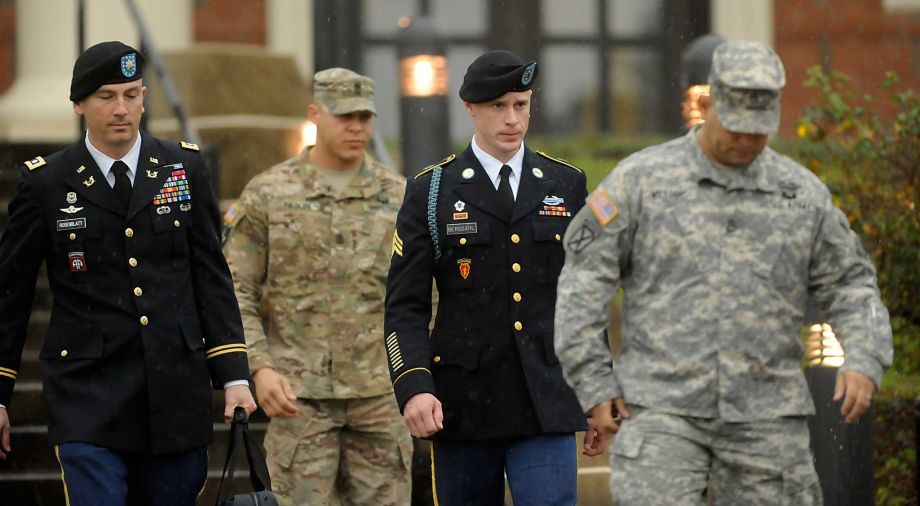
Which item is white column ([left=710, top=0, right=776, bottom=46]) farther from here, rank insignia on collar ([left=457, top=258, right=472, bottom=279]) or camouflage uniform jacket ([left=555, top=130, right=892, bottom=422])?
camouflage uniform jacket ([left=555, top=130, right=892, bottom=422])

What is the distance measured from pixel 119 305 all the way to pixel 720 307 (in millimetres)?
2151

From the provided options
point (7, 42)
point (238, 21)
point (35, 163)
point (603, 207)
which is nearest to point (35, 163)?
point (35, 163)

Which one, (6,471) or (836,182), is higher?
(836,182)

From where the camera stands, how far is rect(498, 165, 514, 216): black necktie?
668cm

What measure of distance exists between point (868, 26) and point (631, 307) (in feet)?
44.5

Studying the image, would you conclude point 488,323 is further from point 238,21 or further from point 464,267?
A: point 238,21

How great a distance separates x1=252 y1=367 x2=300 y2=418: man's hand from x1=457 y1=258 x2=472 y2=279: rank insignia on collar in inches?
47.8

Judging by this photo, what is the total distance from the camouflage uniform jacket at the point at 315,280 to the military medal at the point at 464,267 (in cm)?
135

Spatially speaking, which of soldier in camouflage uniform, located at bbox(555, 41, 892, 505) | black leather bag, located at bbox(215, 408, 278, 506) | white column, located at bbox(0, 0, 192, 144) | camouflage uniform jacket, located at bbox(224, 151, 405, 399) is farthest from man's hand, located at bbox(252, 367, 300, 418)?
white column, located at bbox(0, 0, 192, 144)

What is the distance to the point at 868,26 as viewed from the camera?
1848 centimetres

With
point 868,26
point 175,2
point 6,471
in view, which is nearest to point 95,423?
point 6,471

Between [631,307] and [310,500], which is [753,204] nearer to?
[631,307]

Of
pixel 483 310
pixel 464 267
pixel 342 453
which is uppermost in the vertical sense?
pixel 464 267

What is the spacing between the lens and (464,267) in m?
6.61
